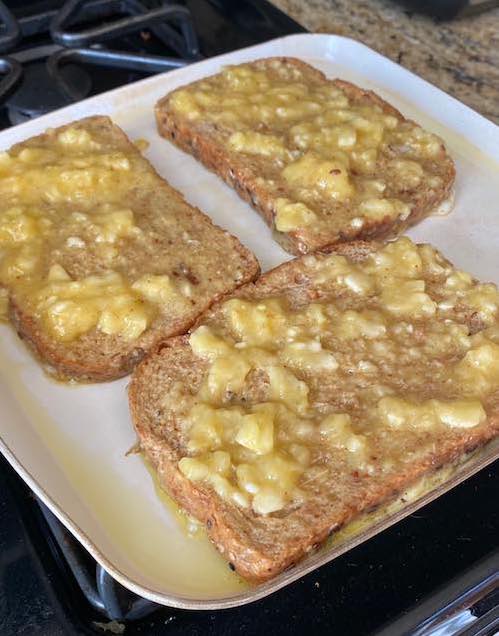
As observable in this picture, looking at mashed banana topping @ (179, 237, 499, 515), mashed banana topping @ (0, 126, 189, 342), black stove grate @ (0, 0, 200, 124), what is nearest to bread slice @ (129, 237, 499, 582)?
mashed banana topping @ (179, 237, 499, 515)

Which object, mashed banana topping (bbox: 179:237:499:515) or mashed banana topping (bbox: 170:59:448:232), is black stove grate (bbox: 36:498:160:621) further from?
mashed banana topping (bbox: 170:59:448:232)

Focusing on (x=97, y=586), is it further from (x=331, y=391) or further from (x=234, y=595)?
(x=331, y=391)

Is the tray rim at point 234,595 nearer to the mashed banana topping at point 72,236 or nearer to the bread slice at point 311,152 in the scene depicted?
the mashed banana topping at point 72,236

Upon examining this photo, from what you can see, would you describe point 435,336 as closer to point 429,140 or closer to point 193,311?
point 193,311

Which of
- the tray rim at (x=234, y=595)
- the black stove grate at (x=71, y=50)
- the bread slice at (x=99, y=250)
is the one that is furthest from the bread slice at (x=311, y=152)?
the tray rim at (x=234, y=595)

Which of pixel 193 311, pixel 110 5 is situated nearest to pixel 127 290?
pixel 193 311
